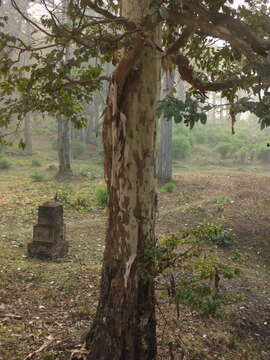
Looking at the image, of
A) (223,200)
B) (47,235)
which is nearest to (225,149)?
(223,200)

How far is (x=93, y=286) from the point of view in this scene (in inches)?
245

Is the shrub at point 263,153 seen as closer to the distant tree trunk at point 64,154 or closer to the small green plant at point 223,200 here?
the small green plant at point 223,200

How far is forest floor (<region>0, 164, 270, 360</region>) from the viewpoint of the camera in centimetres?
464

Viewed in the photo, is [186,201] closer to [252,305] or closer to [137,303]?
[252,305]

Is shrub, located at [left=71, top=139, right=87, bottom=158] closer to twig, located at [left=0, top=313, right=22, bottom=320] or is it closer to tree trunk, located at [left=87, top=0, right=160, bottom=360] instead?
twig, located at [left=0, top=313, right=22, bottom=320]

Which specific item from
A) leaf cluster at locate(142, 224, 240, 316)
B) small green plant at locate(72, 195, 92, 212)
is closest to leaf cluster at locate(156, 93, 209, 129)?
leaf cluster at locate(142, 224, 240, 316)

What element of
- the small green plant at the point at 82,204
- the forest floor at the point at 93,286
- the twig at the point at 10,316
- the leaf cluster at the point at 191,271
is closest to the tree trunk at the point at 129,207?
the leaf cluster at the point at 191,271

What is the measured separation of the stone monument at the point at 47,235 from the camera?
23.9 ft

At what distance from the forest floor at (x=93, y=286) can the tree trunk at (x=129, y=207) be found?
12.6 inches

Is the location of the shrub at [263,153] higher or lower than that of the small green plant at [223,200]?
higher

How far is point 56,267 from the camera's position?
22.5 feet

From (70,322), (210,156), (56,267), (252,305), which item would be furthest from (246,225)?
(210,156)

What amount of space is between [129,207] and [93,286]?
292 cm

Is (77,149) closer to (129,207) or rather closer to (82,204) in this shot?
(82,204)
